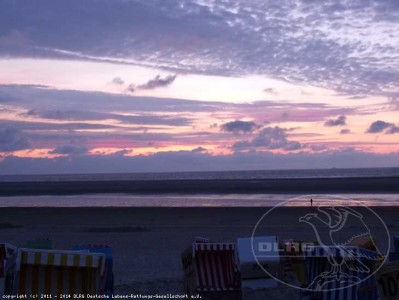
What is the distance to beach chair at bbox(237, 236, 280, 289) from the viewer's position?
8.20 m

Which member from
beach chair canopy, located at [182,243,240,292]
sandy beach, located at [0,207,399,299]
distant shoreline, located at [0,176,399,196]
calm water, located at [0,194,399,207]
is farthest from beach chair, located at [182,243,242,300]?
distant shoreline, located at [0,176,399,196]

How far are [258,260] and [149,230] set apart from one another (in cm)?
1579

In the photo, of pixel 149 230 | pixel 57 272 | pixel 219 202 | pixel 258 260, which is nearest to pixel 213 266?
pixel 258 260

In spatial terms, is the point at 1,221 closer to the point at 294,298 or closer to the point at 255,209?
→ the point at 255,209

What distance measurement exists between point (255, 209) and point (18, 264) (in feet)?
91.9

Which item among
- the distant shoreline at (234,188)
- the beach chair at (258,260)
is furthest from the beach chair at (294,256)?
the distant shoreline at (234,188)

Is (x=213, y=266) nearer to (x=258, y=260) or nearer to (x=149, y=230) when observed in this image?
(x=258, y=260)

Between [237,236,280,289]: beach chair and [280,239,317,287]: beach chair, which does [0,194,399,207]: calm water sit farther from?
[237,236,280,289]: beach chair

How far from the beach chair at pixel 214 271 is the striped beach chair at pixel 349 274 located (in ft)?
4.05

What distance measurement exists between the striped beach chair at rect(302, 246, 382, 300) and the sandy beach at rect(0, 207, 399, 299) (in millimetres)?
2468

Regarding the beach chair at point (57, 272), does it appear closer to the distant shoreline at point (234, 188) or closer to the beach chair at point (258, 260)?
the beach chair at point (258, 260)

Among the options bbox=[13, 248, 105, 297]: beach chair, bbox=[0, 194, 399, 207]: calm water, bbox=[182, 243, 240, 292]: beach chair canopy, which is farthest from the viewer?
bbox=[0, 194, 399, 207]: calm water

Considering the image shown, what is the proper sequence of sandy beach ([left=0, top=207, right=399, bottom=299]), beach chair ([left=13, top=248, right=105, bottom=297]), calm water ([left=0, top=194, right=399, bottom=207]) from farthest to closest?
1. calm water ([left=0, top=194, right=399, bottom=207])
2. sandy beach ([left=0, top=207, right=399, bottom=299])
3. beach chair ([left=13, top=248, right=105, bottom=297])

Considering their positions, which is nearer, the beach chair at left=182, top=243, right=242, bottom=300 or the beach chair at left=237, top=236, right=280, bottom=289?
the beach chair at left=237, top=236, right=280, bottom=289
